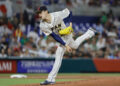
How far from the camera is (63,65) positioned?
15555 millimetres

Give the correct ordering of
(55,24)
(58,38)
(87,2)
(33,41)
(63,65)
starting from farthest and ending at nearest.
→ (87,2) < (33,41) < (63,65) < (55,24) < (58,38)

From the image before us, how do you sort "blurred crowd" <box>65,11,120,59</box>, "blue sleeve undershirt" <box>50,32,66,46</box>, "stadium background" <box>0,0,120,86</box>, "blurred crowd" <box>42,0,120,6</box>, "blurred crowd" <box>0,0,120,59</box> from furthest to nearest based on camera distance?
"blurred crowd" <box>42,0,120,6</box>
"blurred crowd" <box>65,11,120,59</box>
"blurred crowd" <box>0,0,120,59</box>
"stadium background" <box>0,0,120,86</box>
"blue sleeve undershirt" <box>50,32,66,46</box>

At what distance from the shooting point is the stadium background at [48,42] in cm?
1521

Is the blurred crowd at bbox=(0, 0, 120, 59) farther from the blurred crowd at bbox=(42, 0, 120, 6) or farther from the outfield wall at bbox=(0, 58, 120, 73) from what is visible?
the blurred crowd at bbox=(42, 0, 120, 6)

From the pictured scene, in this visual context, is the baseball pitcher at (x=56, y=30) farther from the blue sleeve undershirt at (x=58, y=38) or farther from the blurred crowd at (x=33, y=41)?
the blurred crowd at (x=33, y=41)

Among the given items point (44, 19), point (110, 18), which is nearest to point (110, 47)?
point (110, 18)

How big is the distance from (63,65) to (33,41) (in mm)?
2267

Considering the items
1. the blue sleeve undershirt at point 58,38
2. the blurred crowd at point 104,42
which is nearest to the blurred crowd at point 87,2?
the blurred crowd at point 104,42

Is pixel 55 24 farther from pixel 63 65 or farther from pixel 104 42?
pixel 104 42

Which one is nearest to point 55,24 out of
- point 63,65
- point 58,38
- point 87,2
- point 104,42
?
point 58,38

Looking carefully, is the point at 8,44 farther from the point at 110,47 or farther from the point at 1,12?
the point at 110,47

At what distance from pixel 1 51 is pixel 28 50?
1449 millimetres

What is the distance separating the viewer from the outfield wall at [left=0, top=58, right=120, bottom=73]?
49.4 ft

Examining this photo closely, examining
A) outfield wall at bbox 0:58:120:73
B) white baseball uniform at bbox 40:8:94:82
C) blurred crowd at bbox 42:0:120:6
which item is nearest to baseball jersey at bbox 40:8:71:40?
white baseball uniform at bbox 40:8:94:82
